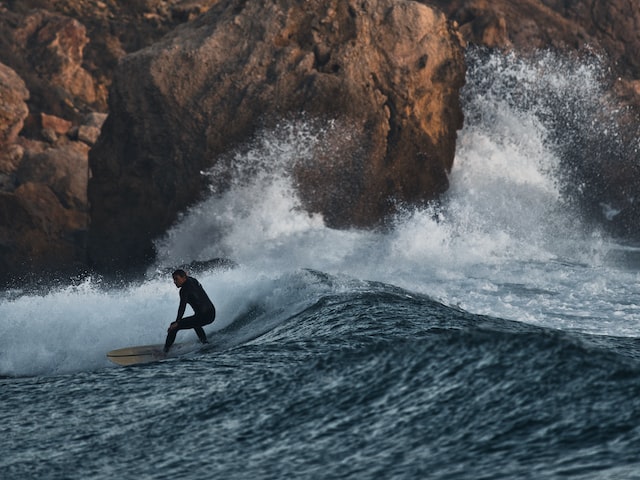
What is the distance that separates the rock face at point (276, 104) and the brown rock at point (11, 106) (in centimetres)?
889

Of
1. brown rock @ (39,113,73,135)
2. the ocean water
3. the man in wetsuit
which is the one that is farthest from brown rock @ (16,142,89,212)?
the man in wetsuit

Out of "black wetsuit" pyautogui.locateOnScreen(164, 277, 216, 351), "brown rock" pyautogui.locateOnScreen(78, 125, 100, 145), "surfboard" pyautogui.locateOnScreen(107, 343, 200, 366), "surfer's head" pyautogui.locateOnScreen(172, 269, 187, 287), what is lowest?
"surfboard" pyautogui.locateOnScreen(107, 343, 200, 366)

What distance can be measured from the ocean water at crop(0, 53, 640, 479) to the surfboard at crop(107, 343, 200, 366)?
31cm

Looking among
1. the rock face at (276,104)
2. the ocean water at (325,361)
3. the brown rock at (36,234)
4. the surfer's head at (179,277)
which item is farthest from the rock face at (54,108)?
the surfer's head at (179,277)

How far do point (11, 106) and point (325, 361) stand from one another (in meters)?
22.6

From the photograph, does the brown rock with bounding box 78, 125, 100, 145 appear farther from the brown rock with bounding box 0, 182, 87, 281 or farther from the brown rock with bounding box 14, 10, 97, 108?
the brown rock with bounding box 0, 182, 87, 281

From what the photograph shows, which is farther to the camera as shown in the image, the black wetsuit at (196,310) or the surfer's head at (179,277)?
the black wetsuit at (196,310)

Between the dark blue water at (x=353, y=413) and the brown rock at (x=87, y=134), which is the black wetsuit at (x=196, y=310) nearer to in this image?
the dark blue water at (x=353, y=413)

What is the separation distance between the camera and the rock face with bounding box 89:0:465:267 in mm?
18375

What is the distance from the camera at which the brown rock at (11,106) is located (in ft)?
90.1

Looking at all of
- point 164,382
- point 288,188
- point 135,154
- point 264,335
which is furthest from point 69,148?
point 164,382

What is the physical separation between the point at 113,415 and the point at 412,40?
46.4 feet

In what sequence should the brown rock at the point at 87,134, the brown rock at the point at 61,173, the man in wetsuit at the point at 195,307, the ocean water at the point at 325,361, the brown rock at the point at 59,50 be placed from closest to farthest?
the ocean water at the point at 325,361 → the man in wetsuit at the point at 195,307 → the brown rock at the point at 61,173 → the brown rock at the point at 87,134 → the brown rock at the point at 59,50

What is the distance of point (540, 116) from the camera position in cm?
2309
